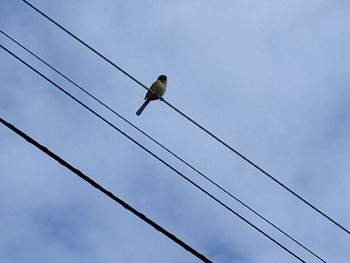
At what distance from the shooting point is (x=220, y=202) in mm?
6664

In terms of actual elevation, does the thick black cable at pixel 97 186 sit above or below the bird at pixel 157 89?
below

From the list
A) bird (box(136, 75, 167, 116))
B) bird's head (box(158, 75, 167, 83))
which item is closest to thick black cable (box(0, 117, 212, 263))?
bird (box(136, 75, 167, 116))

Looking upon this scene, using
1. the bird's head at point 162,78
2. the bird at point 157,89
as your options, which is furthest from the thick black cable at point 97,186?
the bird's head at point 162,78

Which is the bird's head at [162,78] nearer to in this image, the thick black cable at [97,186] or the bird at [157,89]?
the bird at [157,89]

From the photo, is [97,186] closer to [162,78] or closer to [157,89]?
[157,89]

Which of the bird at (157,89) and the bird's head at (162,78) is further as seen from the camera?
the bird's head at (162,78)

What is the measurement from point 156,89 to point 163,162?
11211mm

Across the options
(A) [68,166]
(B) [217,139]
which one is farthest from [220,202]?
(A) [68,166]

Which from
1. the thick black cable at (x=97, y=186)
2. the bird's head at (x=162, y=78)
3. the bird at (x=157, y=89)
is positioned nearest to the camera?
the thick black cable at (x=97, y=186)

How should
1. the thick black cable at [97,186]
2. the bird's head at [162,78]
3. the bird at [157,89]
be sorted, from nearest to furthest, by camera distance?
the thick black cable at [97,186], the bird at [157,89], the bird's head at [162,78]

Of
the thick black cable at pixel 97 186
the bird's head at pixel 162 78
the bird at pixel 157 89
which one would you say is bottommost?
the thick black cable at pixel 97 186

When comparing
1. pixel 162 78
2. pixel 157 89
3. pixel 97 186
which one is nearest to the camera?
pixel 97 186

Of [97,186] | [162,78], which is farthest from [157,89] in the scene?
[97,186]

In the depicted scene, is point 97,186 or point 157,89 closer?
point 97,186
